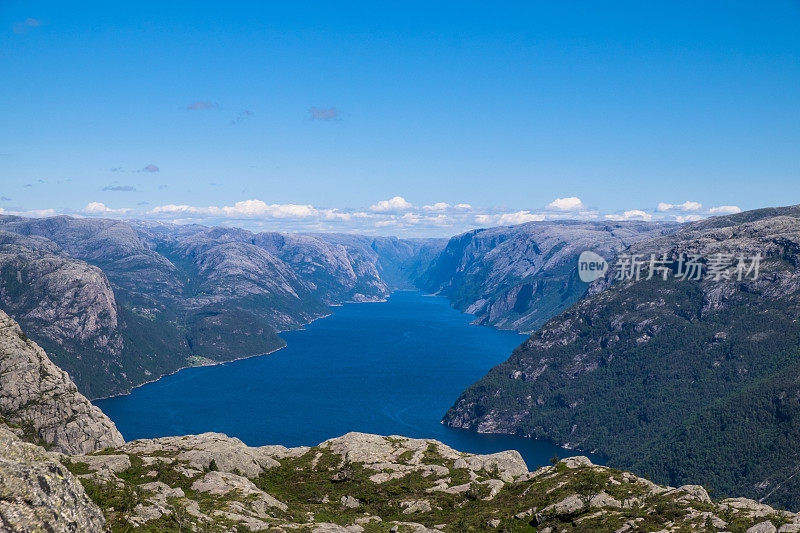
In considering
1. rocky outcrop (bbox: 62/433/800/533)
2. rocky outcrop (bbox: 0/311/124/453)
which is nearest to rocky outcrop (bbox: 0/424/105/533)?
rocky outcrop (bbox: 62/433/800/533)

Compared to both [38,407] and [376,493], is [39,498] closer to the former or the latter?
[376,493]

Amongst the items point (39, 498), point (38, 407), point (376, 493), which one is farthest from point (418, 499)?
point (38, 407)

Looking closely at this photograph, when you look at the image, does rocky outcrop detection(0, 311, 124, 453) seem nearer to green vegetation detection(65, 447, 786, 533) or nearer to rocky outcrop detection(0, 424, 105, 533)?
green vegetation detection(65, 447, 786, 533)

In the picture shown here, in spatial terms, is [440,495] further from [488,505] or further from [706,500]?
[706,500]

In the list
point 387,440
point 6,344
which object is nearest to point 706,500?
point 387,440

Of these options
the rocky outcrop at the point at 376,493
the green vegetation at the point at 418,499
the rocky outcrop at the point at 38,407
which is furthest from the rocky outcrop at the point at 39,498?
the rocky outcrop at the point at 38,407

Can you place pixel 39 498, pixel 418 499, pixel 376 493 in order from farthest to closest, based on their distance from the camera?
pixel 376 493 < pixel 418 499 < pixel 39 498
